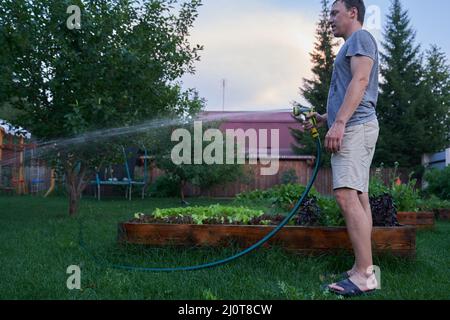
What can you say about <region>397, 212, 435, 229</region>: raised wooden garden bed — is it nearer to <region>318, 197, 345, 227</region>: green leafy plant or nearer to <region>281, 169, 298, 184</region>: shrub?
<region>318, 197, 345, 227</region>: green leafy plant

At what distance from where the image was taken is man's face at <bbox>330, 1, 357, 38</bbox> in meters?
2.79

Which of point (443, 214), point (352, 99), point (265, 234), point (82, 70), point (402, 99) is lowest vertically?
point (443, 214)

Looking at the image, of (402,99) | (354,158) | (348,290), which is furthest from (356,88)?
(402,99)

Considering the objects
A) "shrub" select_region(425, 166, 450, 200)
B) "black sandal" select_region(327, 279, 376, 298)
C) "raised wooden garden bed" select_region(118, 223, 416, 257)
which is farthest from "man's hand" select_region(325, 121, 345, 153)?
"shrub" select_region(425, 166, 450, 200)

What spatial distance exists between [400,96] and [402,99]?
0.19 m

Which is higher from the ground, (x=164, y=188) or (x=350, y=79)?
(x=350, y=79)

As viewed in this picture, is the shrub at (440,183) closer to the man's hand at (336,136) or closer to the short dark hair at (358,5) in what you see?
the short dark hair at (358,5)

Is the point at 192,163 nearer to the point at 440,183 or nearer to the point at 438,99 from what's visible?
the point at 440,183

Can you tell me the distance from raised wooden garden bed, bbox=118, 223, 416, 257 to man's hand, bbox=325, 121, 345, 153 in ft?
2.89

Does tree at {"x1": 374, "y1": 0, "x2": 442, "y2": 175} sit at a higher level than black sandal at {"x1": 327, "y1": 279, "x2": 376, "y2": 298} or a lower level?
higher

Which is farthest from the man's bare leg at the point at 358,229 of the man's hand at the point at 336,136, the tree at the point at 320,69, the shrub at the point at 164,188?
the tree at the point at 320,69

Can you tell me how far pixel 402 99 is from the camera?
20.9 metres

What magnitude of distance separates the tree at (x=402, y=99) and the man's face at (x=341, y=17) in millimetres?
16750
